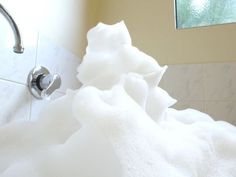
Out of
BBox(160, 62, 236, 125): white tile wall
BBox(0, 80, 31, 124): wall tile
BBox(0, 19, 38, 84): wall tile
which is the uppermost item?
BBox(0, 19, 38, 84): wall tile

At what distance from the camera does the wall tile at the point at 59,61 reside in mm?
987

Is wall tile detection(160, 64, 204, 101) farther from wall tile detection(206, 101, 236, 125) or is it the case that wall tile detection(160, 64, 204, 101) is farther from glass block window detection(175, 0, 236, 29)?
glass block window detection(175, 0, 236, 29)

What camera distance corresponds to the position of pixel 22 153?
60 centimetres

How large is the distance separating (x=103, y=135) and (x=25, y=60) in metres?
0.56

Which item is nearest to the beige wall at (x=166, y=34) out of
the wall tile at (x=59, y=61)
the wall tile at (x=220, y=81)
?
the wall tile at (x=220, y=81)

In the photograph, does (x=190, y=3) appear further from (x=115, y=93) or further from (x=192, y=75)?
(x=115, y=93)

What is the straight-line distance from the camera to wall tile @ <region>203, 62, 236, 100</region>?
132cm

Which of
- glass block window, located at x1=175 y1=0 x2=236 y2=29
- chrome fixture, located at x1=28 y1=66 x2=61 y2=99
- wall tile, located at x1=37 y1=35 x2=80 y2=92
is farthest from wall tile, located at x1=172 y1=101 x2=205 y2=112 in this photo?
chrome fixture, located at x1=28 y1=66 x2=61 y2=99

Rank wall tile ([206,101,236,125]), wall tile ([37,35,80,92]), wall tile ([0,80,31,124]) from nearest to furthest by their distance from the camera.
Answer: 1. wall tile ([0,80,31,124])
2. wall tile ([37,35,80,92])
3. wall tile ([206,101,236,125])

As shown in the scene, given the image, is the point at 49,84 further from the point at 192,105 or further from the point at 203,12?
the point at 203,12

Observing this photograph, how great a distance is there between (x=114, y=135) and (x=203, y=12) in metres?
1.29

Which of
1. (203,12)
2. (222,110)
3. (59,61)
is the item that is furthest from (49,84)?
(203,12)

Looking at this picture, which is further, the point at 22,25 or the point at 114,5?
the point at 114,5

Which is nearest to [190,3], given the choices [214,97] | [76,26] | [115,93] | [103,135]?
[214,97]
